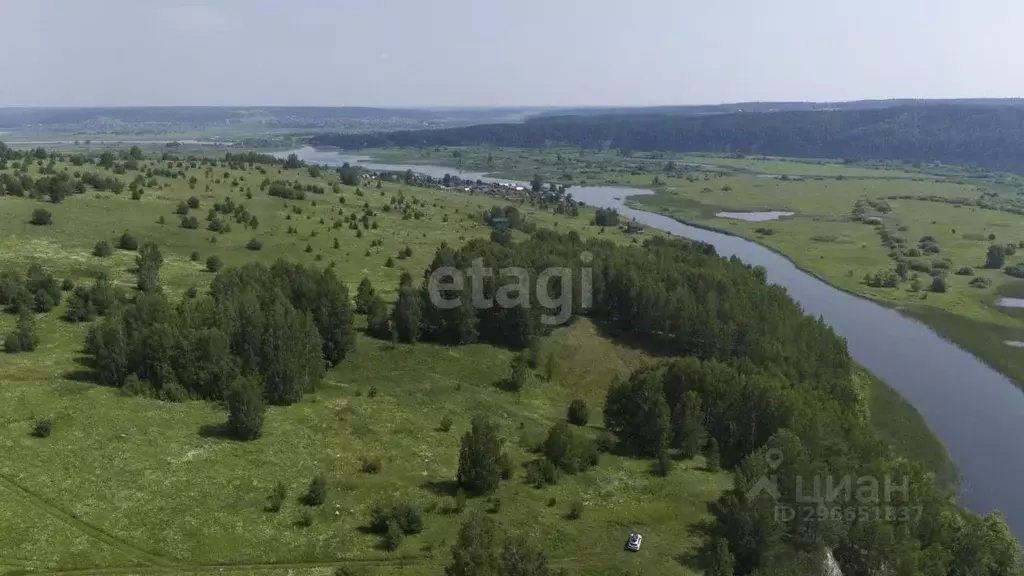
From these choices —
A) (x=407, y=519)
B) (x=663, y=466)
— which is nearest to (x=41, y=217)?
(x=407, y=519)

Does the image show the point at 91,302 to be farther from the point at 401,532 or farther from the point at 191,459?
the point at 401,532

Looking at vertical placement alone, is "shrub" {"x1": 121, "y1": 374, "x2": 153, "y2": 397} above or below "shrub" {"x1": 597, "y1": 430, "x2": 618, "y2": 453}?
above

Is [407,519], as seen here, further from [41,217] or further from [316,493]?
[41,217]

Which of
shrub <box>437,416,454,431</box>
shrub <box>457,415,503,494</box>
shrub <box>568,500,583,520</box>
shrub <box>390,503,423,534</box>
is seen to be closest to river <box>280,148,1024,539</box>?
shrub <box>568,500,583,520</box>

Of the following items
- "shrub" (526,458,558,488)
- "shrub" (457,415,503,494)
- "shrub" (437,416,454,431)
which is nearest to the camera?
"shrub" (457,415,503,494)

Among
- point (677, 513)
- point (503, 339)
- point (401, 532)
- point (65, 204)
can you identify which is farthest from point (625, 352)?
point (65, 204)

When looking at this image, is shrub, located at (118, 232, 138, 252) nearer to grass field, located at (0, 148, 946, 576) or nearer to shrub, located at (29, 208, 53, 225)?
shrub, located at (29, 208, 53, 225)
